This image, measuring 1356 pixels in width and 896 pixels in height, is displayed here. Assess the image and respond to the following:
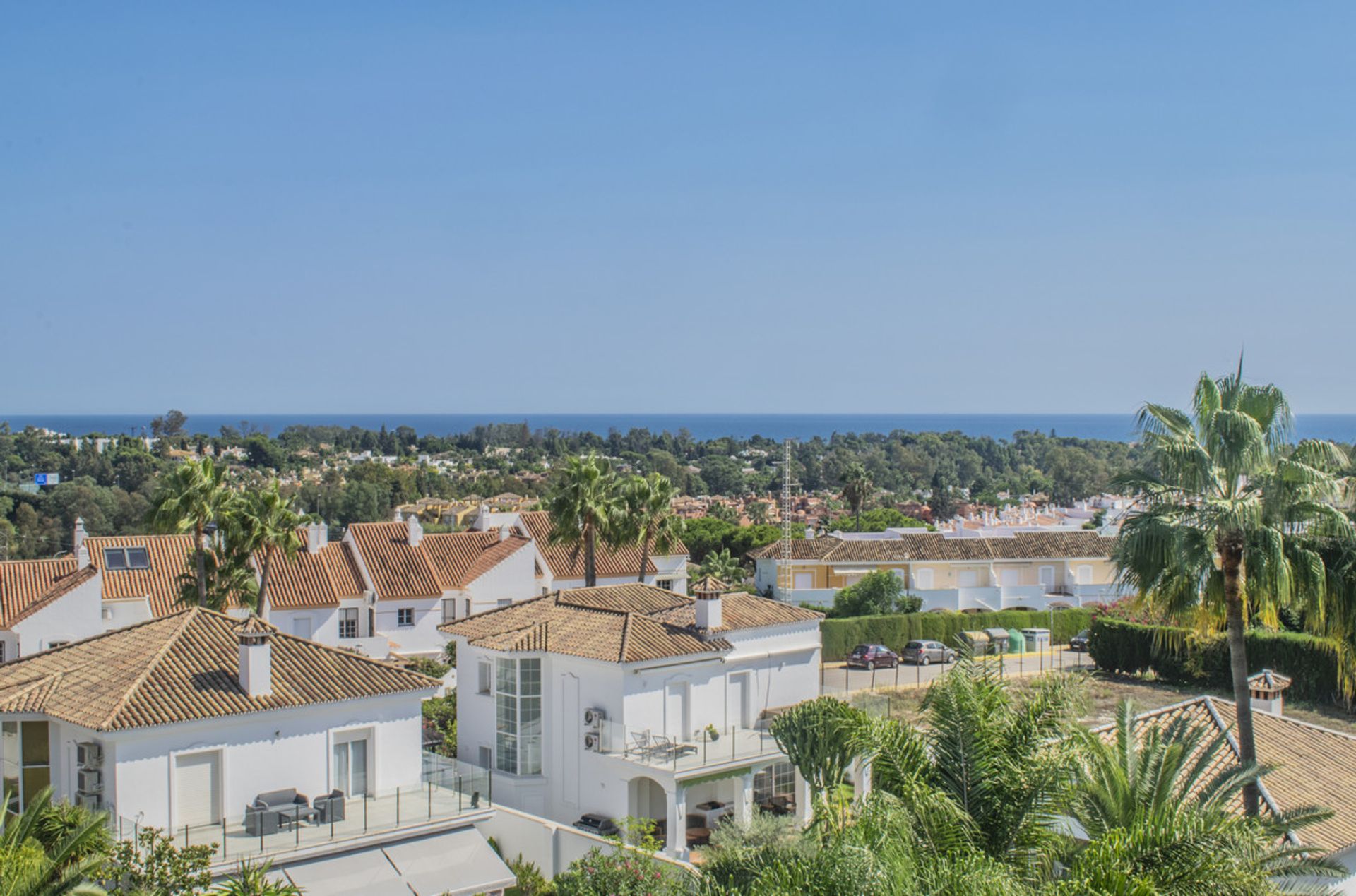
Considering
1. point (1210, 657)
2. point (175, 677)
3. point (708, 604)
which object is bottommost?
point (1210, 657)

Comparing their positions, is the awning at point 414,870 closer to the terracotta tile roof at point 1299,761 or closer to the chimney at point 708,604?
the chimney at point 708,604

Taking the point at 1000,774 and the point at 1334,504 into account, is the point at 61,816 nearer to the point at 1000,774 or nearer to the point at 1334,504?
the point at 1000,774

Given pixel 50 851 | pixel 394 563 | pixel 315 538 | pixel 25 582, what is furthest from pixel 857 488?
pixel 50 851

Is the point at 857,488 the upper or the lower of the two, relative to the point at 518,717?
upper

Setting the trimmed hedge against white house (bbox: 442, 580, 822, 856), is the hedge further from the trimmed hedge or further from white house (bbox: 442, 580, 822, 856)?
white house (bbox: 442, 580, 822, 856)

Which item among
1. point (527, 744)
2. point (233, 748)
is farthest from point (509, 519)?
point (233, 748)

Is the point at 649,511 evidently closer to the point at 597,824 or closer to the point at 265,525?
the point at 265,525
